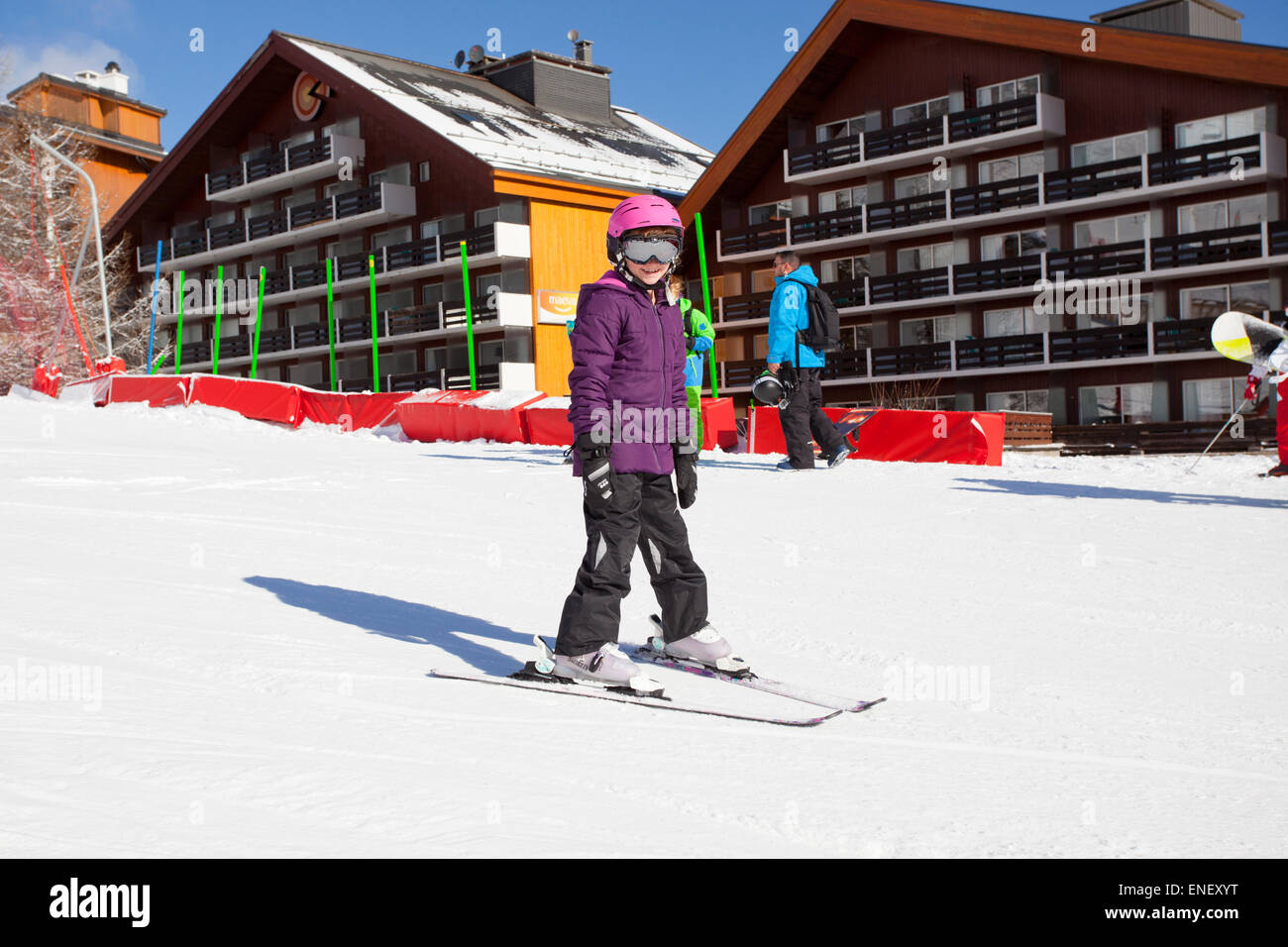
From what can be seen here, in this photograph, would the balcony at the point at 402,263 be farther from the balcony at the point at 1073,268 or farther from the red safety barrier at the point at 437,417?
the red safety barrier at the point at 437,417

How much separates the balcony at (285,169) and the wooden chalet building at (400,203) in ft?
0.22

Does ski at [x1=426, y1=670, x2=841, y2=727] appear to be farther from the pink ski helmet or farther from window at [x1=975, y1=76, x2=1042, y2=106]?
Result: window at [x1=975, y1=76, x2=1042, y2=106]

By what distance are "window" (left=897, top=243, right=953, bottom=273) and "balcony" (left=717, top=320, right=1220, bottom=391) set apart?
252 centimetres

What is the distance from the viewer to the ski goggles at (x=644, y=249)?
4.78 m

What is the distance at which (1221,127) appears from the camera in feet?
92.8

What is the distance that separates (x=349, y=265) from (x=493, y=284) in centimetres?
643

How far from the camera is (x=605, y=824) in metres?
3.08

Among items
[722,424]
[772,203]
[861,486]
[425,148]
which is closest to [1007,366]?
[772,203]

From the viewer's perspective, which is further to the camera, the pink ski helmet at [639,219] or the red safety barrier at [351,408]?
the red safety barrier at [351,408]

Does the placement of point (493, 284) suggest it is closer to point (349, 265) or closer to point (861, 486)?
point (349, 265)

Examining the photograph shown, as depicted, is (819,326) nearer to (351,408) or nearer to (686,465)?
(686,465)

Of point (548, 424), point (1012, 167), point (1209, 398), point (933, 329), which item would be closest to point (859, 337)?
point (933, 329)

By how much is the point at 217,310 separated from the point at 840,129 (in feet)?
70.6

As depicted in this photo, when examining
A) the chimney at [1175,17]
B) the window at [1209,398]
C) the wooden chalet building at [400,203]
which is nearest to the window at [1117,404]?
the window at [1209,398]
